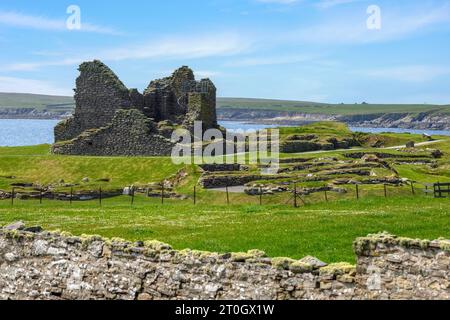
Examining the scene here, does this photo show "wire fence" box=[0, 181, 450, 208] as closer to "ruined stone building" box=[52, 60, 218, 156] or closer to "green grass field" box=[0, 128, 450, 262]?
"green grass field" box=[0, 128, 450, 262]

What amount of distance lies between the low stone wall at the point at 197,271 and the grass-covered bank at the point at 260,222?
181 inches

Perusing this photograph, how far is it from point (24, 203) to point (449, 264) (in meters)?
30.2

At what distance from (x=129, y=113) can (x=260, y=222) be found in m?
33.1

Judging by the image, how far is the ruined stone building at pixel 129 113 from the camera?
54844 millimetres

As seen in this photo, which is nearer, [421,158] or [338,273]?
[338,273]

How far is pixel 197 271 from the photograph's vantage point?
12.7m

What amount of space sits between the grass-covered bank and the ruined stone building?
2157 cm

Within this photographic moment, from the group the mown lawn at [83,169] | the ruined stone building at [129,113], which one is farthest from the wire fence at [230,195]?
the ruined stone building at [129,113]

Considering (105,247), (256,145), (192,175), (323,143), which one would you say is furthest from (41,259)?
(323,143)

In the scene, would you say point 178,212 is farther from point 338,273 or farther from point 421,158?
point 421,158

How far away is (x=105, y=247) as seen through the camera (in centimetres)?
1399

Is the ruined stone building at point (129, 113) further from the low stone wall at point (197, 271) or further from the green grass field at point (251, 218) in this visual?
the low stone wall at point (197, 271)

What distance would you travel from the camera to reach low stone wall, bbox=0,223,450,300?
11.3 m

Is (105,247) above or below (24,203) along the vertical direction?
above
